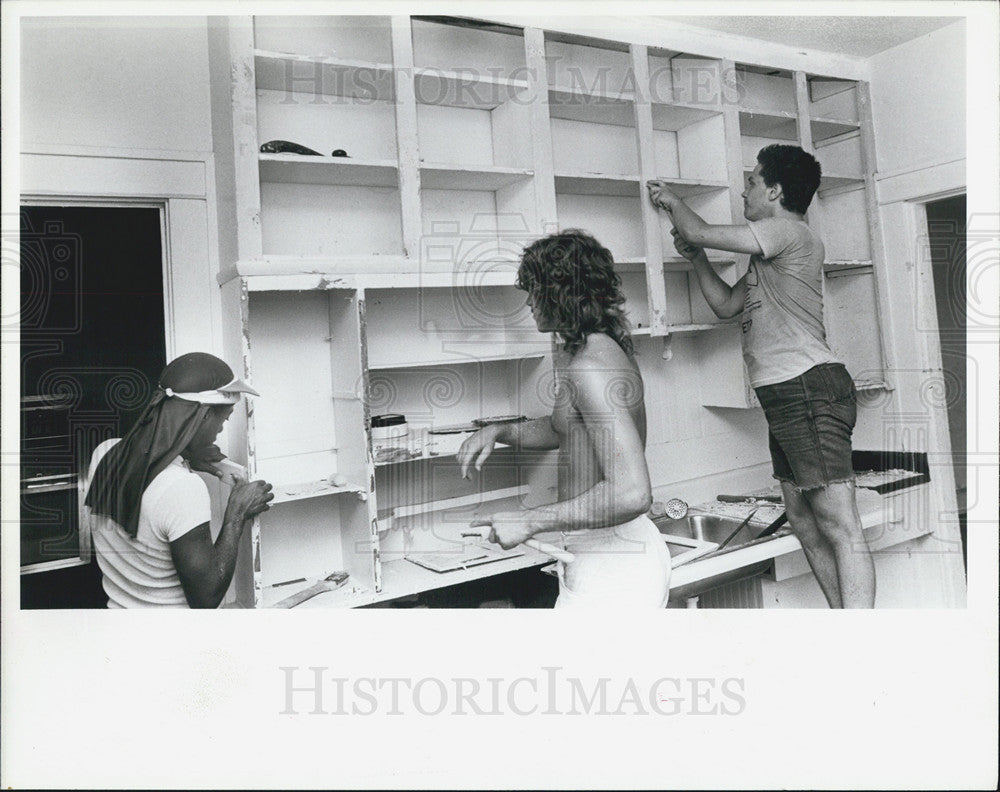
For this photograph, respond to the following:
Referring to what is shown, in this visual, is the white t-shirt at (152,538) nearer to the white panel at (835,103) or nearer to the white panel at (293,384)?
the white panel at (293,384)

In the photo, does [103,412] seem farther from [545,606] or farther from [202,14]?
[545,606]

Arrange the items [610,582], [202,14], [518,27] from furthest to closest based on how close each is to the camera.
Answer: [518,27]
[202,14]
[610,582]

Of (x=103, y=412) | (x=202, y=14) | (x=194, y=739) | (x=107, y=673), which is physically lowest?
(x=194, y=739)

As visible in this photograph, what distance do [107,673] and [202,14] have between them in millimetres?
2067

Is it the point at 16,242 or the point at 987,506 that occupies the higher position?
the point at 16,242

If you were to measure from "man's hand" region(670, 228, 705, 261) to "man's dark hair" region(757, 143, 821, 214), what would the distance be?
359 millimetres

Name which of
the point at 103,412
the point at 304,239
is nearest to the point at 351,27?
the point at 304,239

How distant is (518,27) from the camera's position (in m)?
2.80

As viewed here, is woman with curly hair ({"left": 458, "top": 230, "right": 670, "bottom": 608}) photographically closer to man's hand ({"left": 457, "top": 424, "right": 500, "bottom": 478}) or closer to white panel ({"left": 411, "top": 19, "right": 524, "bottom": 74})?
man's hand ({"left": 457, "top": 424, "right": 500, "bottom": 478})

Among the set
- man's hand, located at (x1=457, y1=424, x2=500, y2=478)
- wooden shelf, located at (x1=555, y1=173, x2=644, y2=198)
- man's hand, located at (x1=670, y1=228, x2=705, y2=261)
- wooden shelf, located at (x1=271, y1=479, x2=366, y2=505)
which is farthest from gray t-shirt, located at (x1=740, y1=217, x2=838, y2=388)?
wooden shelf, located at (x1=271, y1=479, x2=366, y2=505)

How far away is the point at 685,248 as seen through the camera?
305cm

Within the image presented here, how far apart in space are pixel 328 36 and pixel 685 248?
153 centimetres

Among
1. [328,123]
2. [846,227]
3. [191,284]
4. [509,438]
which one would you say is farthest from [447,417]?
[846,227]

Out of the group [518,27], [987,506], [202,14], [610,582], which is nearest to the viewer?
[610,582]
